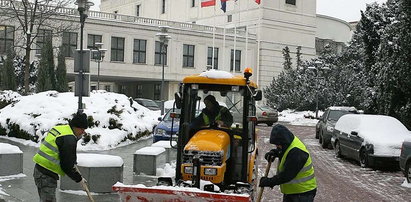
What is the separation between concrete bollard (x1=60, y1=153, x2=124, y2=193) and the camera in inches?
419

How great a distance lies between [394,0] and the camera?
Result: 99.0 ft

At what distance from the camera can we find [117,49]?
55.3 m

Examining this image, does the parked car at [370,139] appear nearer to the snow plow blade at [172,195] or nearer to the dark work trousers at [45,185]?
the snow plow blade at [172,195]

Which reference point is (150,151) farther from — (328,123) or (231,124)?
(328,123)

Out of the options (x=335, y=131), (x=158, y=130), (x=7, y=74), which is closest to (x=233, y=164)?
(x=158, y=130)

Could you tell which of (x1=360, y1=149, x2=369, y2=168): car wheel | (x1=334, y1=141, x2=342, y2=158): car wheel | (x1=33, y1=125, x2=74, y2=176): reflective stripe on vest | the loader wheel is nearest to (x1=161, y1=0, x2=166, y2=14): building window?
(x1=334, y1=141, x2=342, y2=158): car wheel

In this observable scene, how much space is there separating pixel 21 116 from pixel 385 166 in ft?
42.9

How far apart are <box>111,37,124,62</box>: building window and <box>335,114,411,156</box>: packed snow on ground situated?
38.6m

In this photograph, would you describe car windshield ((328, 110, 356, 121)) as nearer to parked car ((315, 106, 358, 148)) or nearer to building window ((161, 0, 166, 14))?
parked car ((315, 106, 358, 148))

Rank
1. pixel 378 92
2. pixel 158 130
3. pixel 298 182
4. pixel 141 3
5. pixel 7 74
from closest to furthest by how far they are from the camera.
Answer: pixel 298 182
pixel 158 130
pixel 378 92
pixel 7 74
pixel 141 3

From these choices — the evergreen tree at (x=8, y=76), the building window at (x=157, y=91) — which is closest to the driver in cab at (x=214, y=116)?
the evergreen tree at (x=8, y=76)

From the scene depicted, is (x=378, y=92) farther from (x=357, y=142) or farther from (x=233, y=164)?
(x=233, y=164)

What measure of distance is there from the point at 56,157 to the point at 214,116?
3.08 metres

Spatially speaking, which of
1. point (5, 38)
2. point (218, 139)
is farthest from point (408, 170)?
point (5, 38)
